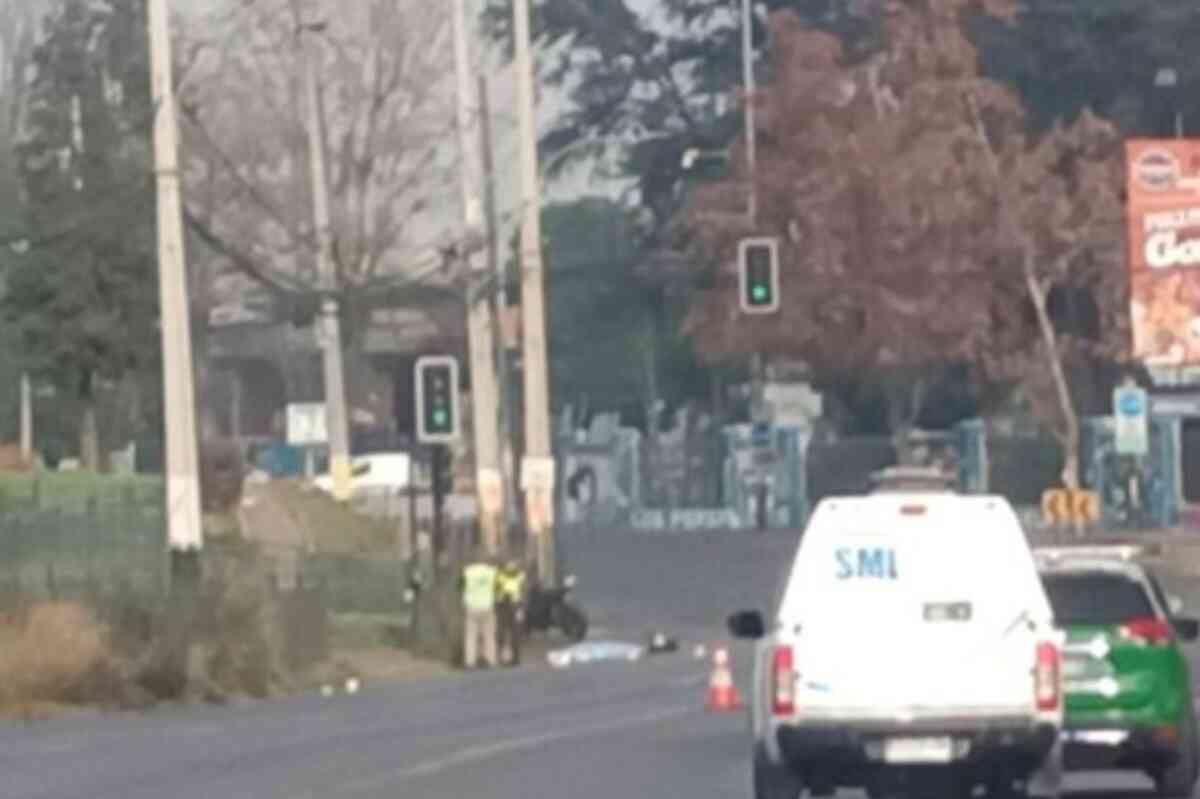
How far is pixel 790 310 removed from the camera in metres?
99.8

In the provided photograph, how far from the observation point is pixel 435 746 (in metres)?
39.8

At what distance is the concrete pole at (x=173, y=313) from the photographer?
53656 mm

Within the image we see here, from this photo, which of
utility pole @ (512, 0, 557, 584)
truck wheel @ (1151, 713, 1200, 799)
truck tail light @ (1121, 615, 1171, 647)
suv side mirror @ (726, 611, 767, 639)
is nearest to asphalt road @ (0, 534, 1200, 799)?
truck wheel @ (1151, 713, 1200, 799)

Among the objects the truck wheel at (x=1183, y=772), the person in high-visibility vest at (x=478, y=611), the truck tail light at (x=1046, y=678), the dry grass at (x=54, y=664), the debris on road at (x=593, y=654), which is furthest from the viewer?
the debris on road at (x=593, y=654)

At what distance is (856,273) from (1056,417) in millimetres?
7444

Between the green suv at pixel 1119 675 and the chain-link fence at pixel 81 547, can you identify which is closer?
the green suv at pixel 1119 675

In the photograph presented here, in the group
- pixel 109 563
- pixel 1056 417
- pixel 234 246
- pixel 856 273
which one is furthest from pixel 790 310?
pixel 109 563

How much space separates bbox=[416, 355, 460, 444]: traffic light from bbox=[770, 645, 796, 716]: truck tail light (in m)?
32.1

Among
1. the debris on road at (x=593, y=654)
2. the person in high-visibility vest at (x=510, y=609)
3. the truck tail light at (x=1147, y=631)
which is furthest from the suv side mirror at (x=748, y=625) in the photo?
the debris on road at (x=593, y=654)

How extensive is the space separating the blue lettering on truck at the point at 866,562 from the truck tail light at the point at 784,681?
2.04 feet

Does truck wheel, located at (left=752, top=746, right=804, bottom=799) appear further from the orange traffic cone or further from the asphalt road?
the orange traffic cone

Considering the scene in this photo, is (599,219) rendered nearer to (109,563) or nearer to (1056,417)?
(1056,417)

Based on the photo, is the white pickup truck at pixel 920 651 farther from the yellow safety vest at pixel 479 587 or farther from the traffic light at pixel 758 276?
the yellow safety vest at pixel 479 587

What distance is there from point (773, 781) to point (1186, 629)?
5.55 meters
